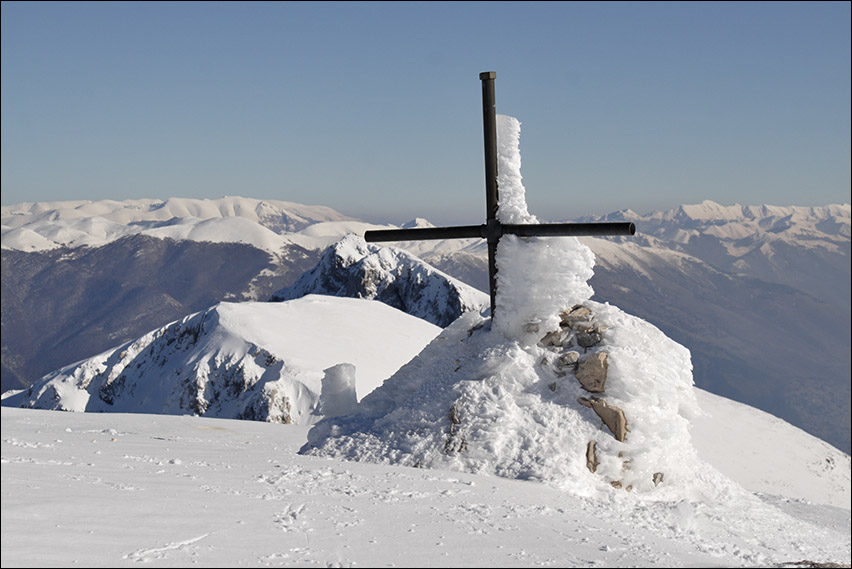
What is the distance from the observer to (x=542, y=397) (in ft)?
28.6

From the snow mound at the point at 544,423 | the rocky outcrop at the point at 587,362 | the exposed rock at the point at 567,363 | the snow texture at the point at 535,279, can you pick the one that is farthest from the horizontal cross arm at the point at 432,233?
the exposed rock at the point at 567,363

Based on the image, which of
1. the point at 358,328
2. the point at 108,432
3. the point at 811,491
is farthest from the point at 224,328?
the point at 108,432

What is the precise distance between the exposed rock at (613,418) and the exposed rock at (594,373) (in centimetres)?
25

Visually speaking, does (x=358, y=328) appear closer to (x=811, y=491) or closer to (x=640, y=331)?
(x=811, y=491)

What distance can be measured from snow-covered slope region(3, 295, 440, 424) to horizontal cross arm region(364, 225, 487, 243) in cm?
2647

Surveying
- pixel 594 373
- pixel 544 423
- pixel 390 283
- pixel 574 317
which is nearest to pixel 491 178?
pixel 574 317

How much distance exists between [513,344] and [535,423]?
129cm

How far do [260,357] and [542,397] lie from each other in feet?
124

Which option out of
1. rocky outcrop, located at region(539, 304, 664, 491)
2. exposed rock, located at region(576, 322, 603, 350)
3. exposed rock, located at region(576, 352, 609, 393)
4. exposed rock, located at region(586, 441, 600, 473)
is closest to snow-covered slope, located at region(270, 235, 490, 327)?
rocky outcrop, located at region(539, 304, 664, 491)

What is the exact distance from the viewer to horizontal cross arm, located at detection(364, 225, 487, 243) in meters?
9.97

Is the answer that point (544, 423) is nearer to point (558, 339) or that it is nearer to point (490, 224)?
point (558, 339)

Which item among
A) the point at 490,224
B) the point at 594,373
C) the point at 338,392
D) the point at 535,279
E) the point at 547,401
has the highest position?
the point at 490,224

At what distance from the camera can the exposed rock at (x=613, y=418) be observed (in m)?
8.40

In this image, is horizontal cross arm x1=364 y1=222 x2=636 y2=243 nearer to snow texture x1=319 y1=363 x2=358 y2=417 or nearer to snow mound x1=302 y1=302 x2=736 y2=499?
snow mound x1=302 y1=302 x2=736 y2=499
